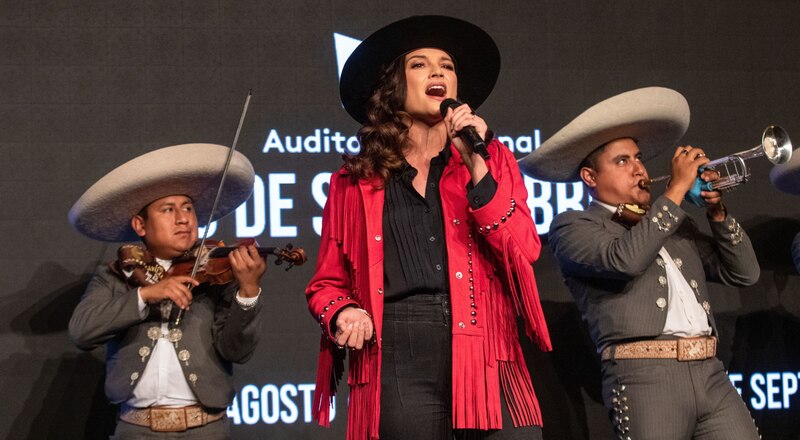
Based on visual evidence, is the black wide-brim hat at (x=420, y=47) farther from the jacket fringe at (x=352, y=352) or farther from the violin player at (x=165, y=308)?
the violin player at (x=165, y=308)

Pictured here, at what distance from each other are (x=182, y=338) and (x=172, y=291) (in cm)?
25

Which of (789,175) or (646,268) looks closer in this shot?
(646,268)

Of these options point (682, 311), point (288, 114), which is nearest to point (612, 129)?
point (682, 311)

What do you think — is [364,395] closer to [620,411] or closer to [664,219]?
[620,411]

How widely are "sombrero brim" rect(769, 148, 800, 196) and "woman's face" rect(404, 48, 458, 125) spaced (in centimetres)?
190

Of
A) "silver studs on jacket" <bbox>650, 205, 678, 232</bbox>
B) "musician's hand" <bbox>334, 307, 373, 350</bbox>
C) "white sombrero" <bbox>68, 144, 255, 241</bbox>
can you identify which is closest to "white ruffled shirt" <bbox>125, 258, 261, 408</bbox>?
"white sombrero" <bbox>68, 144, 255, 241</bbox>

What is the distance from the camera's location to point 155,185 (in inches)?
136

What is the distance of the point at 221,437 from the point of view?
3334mm

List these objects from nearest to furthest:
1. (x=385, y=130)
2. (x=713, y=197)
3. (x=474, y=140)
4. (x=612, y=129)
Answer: (x=474, y=140) → (x=385, y=130) → (x=713, y=197) → (x=612, y=129)

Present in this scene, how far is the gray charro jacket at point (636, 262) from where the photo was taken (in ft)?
10.6

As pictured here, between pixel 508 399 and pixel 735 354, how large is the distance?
2512mm

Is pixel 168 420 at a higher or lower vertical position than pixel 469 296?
lower

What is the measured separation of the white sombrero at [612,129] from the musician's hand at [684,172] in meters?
0.25

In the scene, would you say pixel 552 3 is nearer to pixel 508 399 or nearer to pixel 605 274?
pixel 605 274
